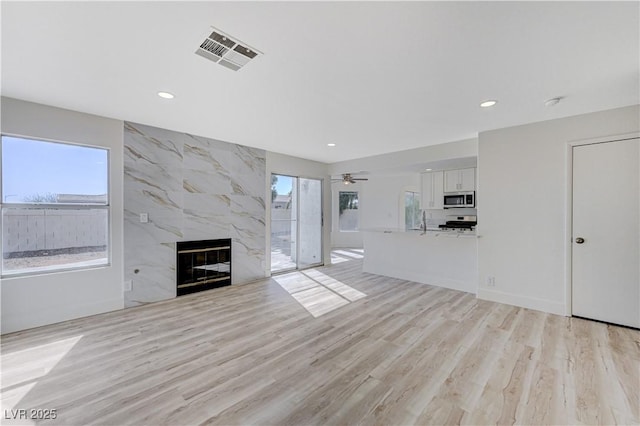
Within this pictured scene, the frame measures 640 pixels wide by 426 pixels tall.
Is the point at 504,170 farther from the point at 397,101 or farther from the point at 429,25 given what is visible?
the point at 429,25

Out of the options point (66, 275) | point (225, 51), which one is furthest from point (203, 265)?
point (225, 51)

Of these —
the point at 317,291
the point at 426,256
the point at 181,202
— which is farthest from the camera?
the point at 426,256

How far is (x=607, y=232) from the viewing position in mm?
3145

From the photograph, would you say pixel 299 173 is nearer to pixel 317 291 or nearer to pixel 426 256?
pixel 317 291

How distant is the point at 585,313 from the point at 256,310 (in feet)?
13.6

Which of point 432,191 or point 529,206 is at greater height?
point 432,191

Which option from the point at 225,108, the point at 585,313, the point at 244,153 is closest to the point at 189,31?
the point at 225,108

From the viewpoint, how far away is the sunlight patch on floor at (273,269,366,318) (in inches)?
148

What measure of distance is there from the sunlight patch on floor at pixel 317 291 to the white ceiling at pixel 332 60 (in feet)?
8.34

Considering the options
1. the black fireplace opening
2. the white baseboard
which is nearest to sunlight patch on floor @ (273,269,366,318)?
the black fireplace opening

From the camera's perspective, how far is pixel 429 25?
1.71m

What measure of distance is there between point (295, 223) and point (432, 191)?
339cm

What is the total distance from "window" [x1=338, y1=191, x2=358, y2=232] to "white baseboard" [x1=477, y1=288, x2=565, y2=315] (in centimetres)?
610

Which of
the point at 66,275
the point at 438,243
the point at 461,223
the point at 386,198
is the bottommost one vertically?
the point at 66,275
